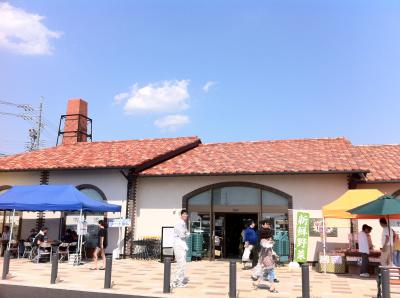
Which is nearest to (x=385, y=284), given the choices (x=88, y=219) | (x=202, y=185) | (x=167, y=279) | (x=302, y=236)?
(x=167, y=279)

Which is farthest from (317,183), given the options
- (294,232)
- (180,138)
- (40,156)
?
(40,156)

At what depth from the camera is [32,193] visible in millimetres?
14750

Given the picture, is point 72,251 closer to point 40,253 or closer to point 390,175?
point 40,253

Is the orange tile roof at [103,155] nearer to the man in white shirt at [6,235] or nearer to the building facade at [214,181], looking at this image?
the building facade at [214,181]

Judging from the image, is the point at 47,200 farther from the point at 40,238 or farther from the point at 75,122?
the point at 75,122

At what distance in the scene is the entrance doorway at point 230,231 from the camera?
1628cm

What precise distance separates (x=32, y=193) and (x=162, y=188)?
16.9ft

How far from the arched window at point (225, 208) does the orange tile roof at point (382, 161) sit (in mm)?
3594

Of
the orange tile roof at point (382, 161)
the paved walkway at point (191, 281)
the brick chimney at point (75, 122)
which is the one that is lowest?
the paved walkway at point (191, 281)

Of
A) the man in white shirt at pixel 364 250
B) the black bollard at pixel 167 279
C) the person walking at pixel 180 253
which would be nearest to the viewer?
Result: the black bollard at pixel 167 279

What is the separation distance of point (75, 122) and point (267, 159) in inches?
495

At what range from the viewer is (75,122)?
23.8 m

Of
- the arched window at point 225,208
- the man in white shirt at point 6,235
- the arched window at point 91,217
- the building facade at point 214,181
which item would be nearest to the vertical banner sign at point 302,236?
the building facade at point 214,181

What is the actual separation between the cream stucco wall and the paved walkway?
8.44 ft
